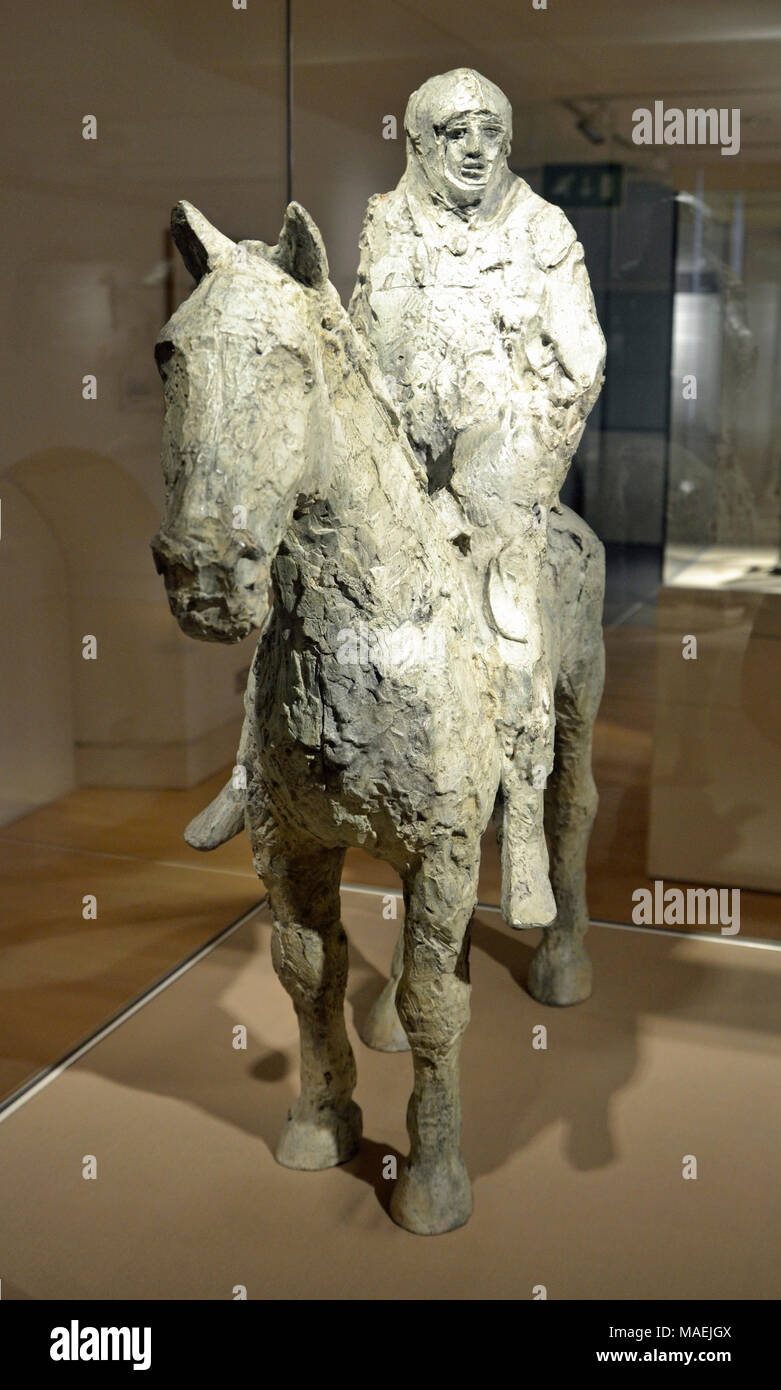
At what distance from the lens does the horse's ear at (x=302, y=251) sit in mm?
1626

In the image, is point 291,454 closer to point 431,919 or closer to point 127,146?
point 431,919

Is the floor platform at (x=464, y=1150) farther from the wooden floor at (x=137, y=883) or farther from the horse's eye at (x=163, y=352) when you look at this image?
the horse's eye at (x=163, y=352)

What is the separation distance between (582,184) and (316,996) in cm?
234

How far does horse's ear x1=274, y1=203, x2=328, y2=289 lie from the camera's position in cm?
163

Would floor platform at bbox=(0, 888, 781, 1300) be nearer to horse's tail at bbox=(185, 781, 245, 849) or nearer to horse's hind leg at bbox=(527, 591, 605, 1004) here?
horse's hind leg at bbox=(527, 591, 605, 1004)

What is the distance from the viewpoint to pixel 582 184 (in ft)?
11.5

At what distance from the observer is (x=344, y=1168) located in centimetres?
279

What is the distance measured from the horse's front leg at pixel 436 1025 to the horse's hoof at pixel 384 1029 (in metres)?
0.63

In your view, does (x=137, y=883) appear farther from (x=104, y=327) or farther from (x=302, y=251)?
(x=302, y=251)

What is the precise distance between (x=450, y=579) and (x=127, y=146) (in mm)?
1605
